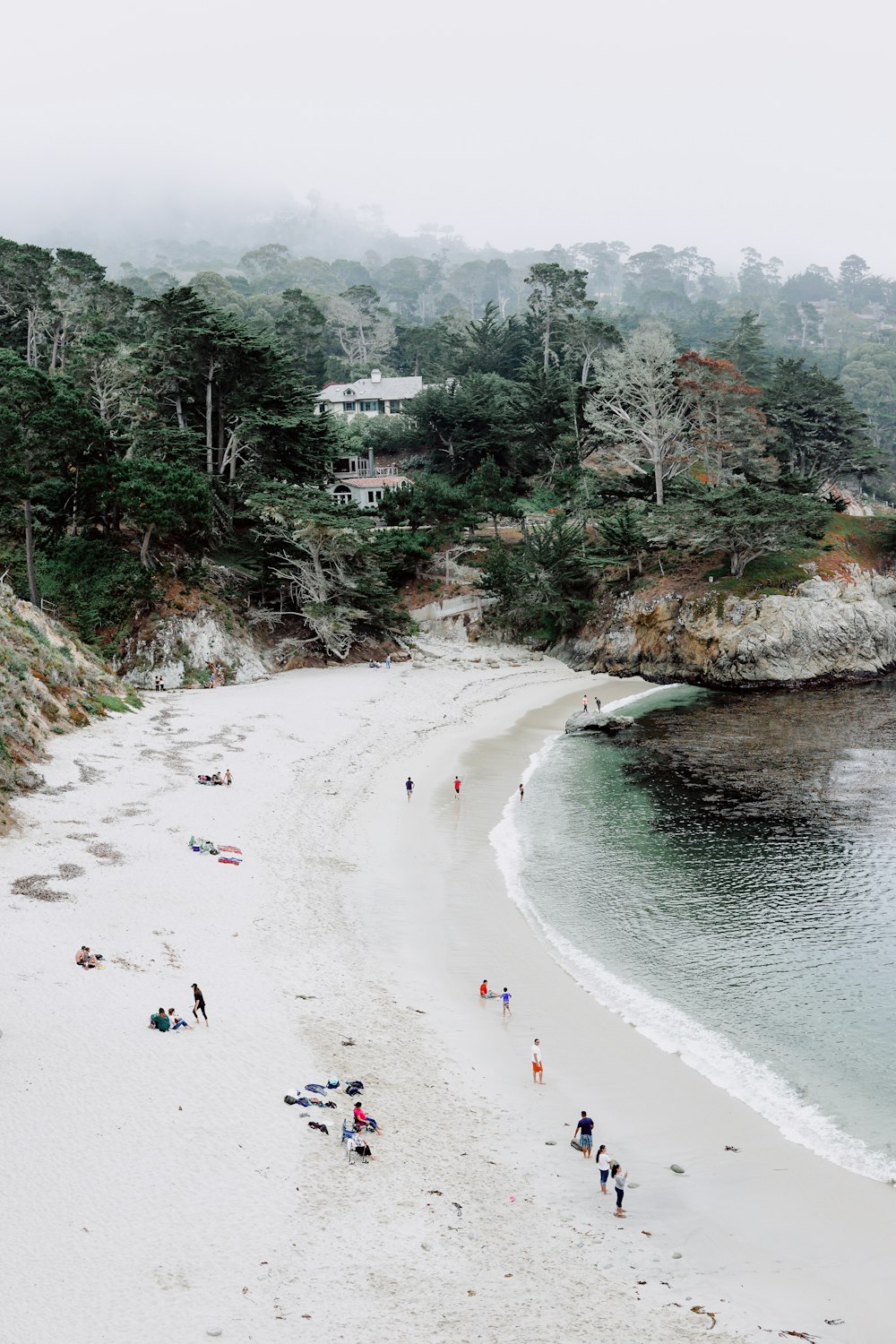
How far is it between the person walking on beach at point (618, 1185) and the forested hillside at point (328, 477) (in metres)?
37.0

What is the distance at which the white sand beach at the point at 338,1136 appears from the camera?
34.8 ft

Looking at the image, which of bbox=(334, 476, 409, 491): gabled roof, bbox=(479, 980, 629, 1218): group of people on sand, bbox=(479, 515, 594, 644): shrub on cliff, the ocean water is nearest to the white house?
bbox=(334, 476, 409, 491): gabled roof

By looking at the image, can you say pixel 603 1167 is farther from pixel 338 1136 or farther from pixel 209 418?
pixel 209 418

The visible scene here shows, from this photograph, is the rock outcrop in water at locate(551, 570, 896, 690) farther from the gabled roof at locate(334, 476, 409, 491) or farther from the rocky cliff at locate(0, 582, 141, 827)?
the rocky cliff at locate(0, 582, 141, 827)

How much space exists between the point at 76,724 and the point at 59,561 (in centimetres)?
1716

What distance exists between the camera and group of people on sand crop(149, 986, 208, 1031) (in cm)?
1551

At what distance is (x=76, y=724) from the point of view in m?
31.7

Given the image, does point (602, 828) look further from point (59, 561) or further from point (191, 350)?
point (191, 350)

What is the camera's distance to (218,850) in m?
23.8

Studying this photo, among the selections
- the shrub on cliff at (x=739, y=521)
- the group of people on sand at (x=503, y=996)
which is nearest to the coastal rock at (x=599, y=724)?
the shrub on cliff at (x=739, y=521)

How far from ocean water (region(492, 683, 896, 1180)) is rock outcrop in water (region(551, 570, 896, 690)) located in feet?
27.4

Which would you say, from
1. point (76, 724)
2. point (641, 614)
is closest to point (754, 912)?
point (76, 724)

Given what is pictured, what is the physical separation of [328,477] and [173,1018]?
4691cm

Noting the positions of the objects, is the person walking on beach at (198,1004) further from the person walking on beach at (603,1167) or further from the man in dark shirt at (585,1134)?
the person walking on beach at (603,1167)
